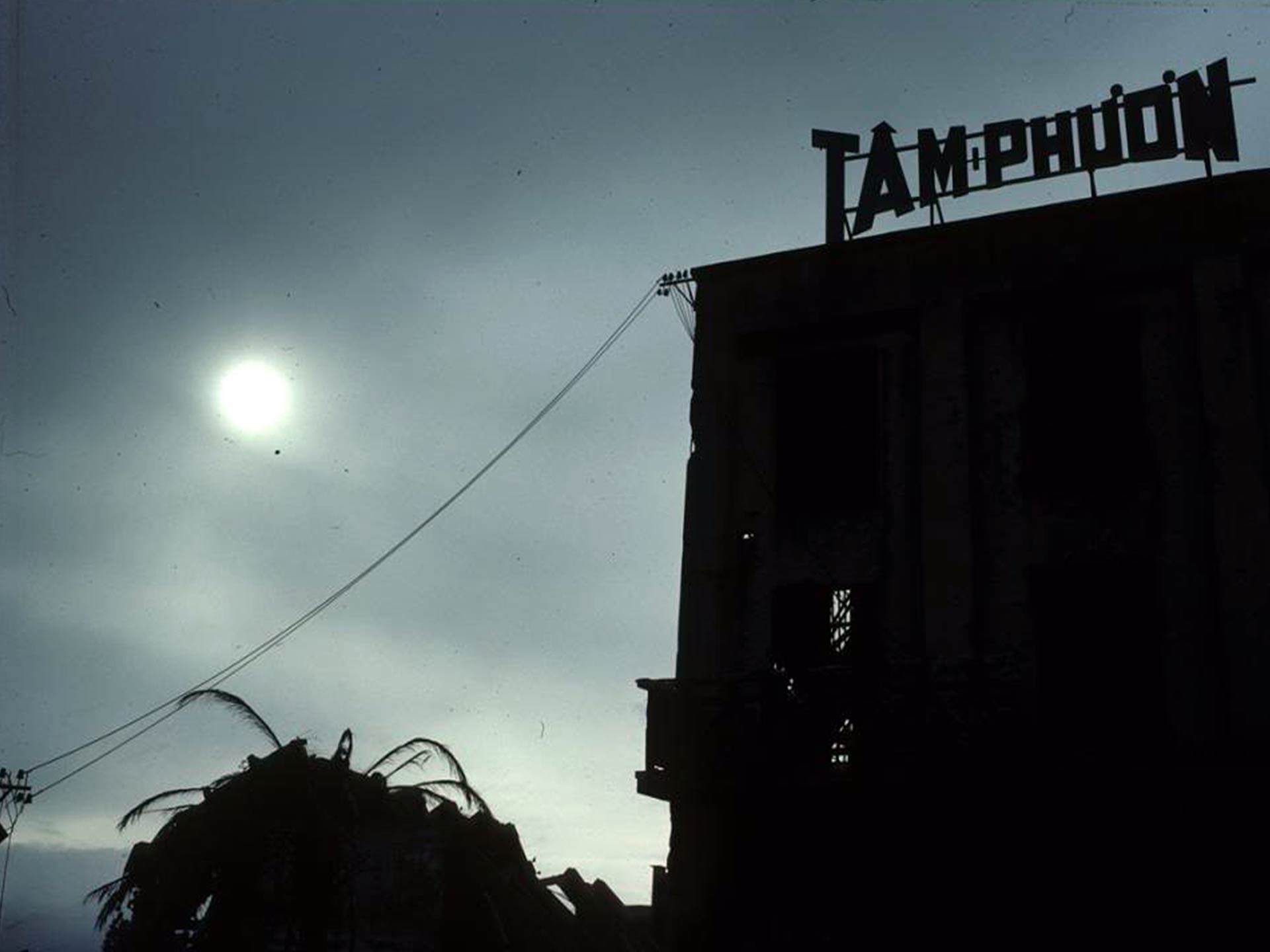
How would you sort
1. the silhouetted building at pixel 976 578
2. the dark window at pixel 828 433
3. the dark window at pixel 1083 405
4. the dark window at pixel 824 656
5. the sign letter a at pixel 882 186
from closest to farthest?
the silhouetted building at pixel 976 578, the dark window at pixel 824 656, the dark window at pixel 1083 405, the dark window at pixel 828 433, the sign letter a at pixel 882 186

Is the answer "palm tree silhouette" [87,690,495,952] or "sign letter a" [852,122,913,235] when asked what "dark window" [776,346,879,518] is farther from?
"palm tree silhouette" [87,690,495,952]

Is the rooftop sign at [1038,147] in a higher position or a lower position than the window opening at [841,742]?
higher

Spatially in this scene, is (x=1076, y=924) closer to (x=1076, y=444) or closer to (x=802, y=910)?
(x=802, y=910)

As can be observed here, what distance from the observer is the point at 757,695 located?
61.4 feet

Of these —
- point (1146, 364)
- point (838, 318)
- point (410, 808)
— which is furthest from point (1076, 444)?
point (410, 808)

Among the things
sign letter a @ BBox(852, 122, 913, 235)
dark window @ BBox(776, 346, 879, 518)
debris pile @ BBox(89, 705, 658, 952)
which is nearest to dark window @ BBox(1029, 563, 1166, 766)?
dark window @ BBox(776, 346, 879, 518)

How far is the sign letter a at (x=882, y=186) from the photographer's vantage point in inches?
920

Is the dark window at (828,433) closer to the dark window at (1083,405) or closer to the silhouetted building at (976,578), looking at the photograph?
the silhouetted building at (976,578)

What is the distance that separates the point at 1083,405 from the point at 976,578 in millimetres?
3414

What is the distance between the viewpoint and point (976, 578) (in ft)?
65.3

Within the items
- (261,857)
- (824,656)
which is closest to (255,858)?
(261,857)

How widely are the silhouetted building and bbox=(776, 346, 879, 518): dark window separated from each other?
1.9 inches

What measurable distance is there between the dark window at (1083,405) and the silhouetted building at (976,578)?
5 cm

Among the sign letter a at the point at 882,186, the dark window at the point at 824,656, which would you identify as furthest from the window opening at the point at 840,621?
the sign letter a at the point at 882,186
